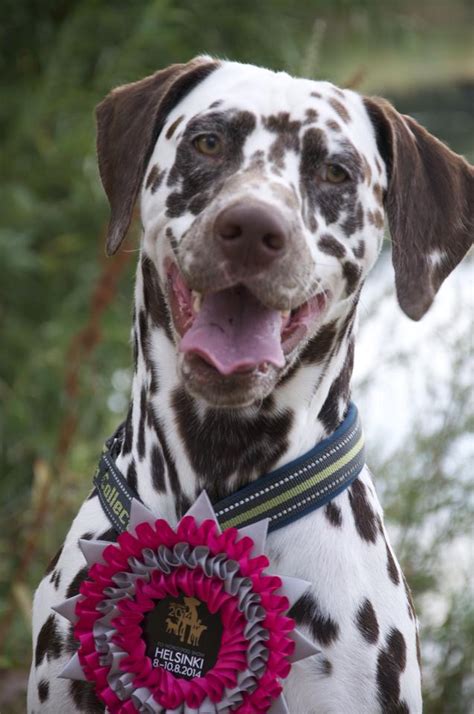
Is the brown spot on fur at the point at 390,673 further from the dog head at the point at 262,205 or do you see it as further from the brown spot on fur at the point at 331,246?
the brown spot on fur at the point at 331,246

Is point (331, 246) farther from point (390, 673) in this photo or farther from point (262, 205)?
point (390, 673)

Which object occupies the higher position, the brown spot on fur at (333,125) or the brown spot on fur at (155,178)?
the brown spot on fur at (333,125)

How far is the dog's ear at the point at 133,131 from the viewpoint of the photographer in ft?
9.84

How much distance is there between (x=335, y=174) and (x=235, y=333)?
1.61ft

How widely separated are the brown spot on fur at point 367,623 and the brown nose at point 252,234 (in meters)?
0.83

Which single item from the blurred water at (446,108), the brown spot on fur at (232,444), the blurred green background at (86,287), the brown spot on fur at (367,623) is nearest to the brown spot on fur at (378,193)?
the brown spot on fur at (232,444)

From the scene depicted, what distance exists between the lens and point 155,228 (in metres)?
2.85

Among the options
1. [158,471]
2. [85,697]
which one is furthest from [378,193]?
[85,697]

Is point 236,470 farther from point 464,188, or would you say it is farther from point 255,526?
point 464,188

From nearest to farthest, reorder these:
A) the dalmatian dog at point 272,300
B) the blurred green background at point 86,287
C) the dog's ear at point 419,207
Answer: the dalmatian dog at point 272,300 < the dog's ear at point 419,207 < the blurred green background at point 86,287

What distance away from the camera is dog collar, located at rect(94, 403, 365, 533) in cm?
279

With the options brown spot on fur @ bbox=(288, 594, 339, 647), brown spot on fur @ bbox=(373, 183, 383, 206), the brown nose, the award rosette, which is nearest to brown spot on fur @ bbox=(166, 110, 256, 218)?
the brown nose

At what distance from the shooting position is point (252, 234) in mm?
2545

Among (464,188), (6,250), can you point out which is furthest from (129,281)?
(464,188)
